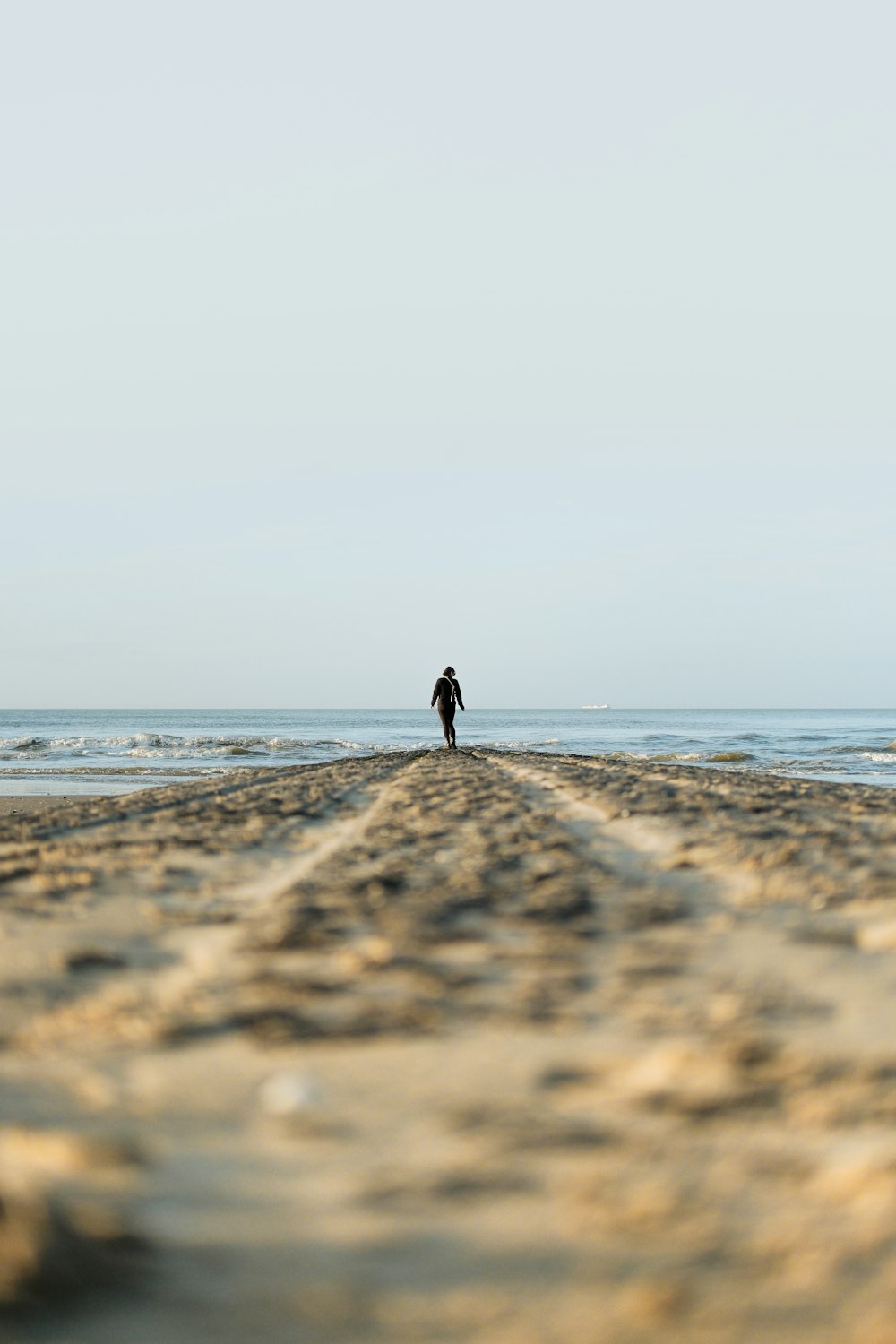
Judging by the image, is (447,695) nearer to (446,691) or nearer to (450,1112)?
(446,691)

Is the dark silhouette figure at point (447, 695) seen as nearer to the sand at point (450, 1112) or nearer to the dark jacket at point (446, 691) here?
the dark jacket at point (446, 691)

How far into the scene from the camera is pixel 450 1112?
1.66m

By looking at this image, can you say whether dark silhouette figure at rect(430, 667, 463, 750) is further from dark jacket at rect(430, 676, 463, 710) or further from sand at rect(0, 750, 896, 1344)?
sand at rect(0, 750, 896, 1344)

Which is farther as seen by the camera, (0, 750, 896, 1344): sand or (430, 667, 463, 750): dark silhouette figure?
(430, 667, 463, 750): dark silhouette figure

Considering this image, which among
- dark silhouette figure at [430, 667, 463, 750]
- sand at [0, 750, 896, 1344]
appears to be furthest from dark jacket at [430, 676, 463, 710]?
sand at [0, 750, 896, 1344]

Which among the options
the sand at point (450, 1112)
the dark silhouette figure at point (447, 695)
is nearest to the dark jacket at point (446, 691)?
the dark silhouette figure at point (447, 695)

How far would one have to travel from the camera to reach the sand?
48.9 inches

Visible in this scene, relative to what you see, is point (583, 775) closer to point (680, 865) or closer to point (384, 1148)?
point (680, 865)

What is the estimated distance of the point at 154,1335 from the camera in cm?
119

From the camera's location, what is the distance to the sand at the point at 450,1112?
4.08ft

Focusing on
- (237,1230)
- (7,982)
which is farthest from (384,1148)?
(7,982)

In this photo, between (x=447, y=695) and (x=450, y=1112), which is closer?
(x=450, y=1112)

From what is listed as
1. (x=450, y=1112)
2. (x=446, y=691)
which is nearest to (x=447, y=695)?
(x=446, y=691)

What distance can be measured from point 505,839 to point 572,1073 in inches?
106
